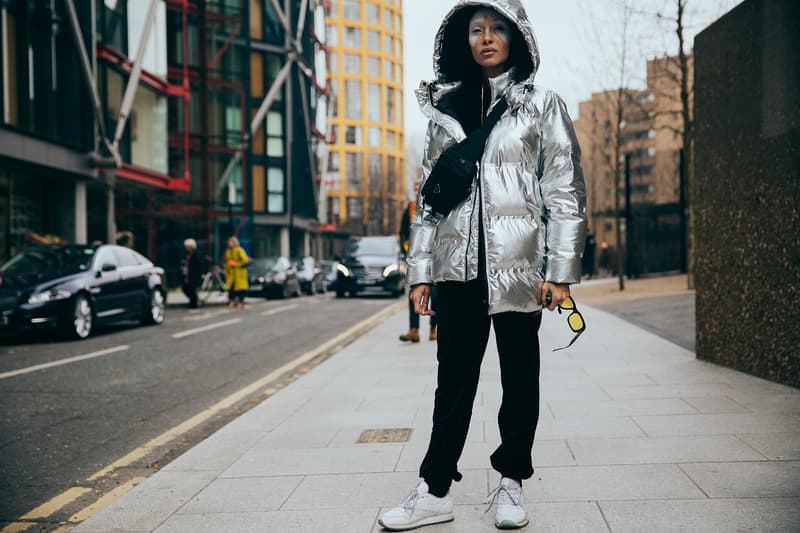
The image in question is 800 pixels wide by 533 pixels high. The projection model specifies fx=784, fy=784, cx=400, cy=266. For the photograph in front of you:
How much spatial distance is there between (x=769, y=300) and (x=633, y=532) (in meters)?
3.67

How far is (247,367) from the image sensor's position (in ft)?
28.9

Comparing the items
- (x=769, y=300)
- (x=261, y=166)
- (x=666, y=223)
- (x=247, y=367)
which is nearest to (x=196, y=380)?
(x=247, y=367)

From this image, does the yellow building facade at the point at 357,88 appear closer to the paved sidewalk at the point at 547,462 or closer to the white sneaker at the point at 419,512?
the paved sidewalk at the point at 547,462

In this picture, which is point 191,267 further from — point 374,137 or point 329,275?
point 374,137

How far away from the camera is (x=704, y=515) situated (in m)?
3.08

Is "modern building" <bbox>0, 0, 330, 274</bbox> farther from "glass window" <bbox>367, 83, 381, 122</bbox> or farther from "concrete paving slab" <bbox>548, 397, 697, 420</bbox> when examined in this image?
"glass window" <bbox>367, 83, 381, 122</bbox>

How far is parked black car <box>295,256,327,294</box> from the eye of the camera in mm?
26984

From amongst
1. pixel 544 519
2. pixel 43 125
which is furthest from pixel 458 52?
pixel 43 125

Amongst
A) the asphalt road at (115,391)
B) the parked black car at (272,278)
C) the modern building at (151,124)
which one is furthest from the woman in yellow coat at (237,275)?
the asphalt road at (115,391)

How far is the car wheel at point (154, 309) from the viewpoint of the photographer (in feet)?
46.8

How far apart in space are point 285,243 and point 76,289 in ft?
119

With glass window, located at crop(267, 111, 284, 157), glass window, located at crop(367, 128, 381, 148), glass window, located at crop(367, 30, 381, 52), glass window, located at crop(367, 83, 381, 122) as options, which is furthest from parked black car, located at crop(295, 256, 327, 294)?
glass window, located at crop(367, 30, 381, 52)

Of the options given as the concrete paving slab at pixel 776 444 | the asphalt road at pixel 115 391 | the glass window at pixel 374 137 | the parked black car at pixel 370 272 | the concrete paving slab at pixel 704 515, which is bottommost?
the asphalt road at pixel 115 391

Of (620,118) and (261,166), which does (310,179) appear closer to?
(261,166)
